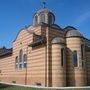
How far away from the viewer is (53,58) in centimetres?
2033

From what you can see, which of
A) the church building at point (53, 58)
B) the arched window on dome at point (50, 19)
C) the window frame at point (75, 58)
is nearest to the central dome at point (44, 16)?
the arched window on dome at point (50, 19)

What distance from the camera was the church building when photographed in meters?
20.2

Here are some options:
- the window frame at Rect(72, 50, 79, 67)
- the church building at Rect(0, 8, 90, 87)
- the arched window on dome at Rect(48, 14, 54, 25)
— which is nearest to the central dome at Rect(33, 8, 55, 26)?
the arched window on dome at Rect(48, 14, 54, 25)

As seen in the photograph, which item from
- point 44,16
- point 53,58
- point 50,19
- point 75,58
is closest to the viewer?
point 53,58

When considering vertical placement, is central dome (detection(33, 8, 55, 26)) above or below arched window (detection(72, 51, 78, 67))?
above

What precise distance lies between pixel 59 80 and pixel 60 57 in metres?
2.40

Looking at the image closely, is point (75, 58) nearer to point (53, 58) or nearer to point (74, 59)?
point (74, 59)

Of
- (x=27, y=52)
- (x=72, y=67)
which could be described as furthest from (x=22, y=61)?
(x=72, y=67)

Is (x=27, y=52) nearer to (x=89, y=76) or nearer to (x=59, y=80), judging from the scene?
(x=59, y=80)

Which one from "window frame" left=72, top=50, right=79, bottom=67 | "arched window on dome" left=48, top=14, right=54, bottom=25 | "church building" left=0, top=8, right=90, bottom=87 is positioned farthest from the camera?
"arched window on dome" left=48, top=14, right=54, bottom=25

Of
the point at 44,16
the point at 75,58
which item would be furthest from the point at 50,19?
the point at 75,58

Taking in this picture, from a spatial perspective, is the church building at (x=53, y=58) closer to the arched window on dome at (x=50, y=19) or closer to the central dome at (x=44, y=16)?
the central dome at (x=44, y=16)

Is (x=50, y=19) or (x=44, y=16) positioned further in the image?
(x=50, y=19)

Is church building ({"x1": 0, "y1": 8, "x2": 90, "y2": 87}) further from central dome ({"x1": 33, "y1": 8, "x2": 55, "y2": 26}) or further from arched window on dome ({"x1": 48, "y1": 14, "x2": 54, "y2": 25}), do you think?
arched window on dome ({"x1": 48, "y1": 14, "x2": 54, "y2": 25})
